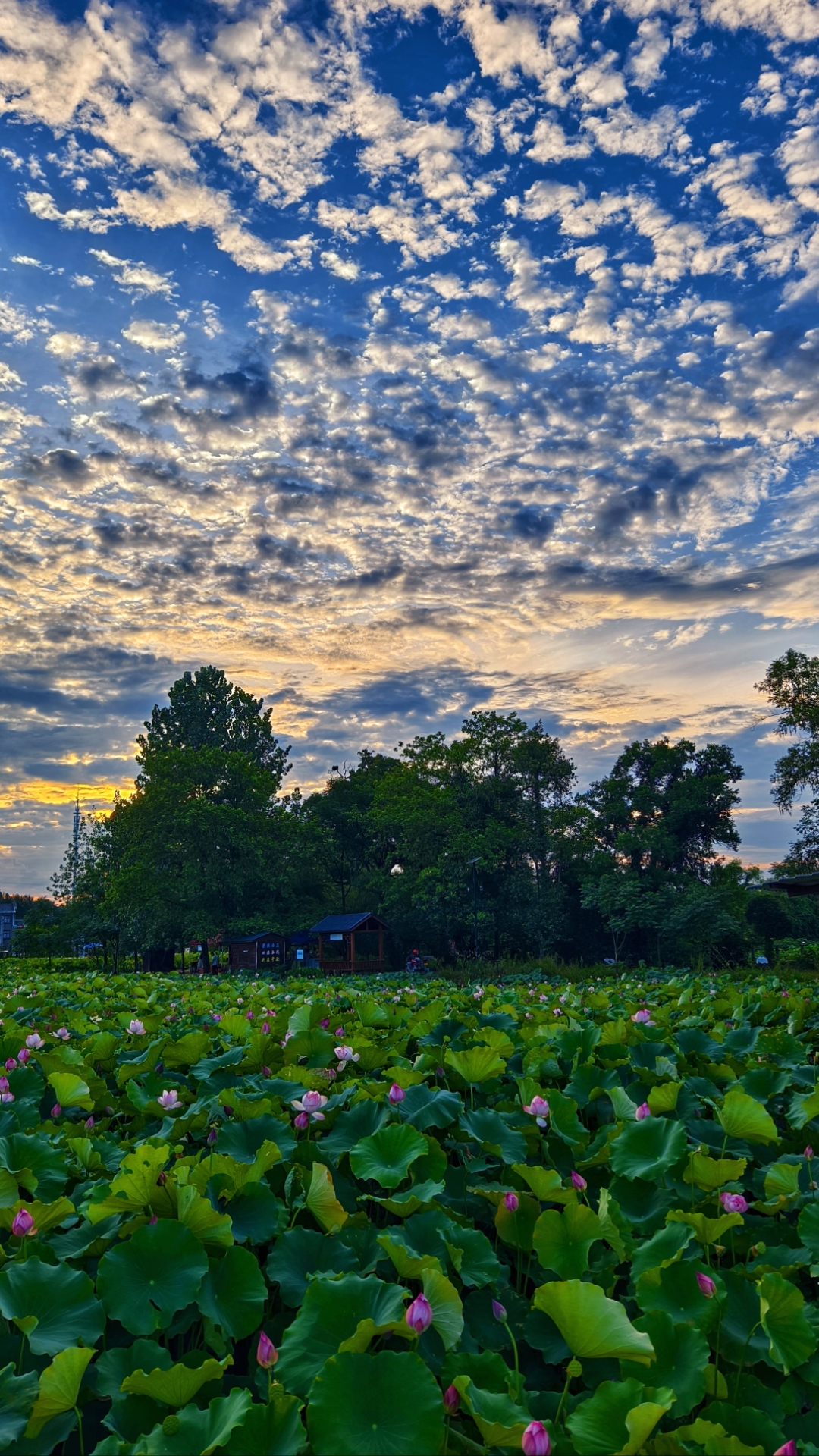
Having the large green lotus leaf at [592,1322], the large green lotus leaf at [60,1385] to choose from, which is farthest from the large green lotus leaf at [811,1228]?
the large green lotus leaf at [60,1385]

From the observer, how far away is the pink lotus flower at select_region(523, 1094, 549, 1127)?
2639 millimetres

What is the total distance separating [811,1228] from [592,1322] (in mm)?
818

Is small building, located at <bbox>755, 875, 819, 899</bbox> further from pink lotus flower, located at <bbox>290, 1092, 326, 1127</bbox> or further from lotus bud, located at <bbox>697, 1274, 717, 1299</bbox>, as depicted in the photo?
lotus bud, located at <bbox>697, 1274, 717, 1299</bbox>

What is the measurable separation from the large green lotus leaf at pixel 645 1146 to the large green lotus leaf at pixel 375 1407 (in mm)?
1174

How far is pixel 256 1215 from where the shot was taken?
6.77 feet

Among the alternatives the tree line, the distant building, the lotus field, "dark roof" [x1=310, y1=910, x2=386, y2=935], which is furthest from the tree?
the distant building

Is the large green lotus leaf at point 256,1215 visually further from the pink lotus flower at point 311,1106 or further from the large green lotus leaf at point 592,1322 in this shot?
the large green lotus leaf at point 592,1322

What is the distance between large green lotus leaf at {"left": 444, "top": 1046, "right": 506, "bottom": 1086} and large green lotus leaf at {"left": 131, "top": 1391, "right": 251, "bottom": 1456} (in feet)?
5.53

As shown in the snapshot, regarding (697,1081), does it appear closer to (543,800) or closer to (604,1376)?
(604,1376)

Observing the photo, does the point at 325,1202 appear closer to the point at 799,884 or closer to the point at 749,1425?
Answer: the point at 749,1425

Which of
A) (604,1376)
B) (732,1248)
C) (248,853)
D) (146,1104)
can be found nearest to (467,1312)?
(604,1376)

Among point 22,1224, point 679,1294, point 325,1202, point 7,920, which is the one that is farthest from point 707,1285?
point 7,920

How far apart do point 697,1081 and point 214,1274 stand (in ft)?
6.01

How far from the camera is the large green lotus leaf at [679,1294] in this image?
176cm
